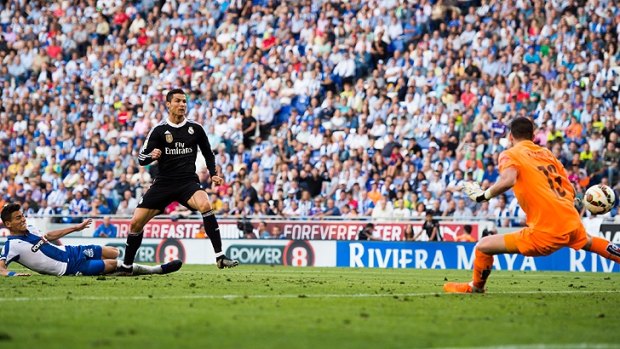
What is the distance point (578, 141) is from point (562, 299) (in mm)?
14582

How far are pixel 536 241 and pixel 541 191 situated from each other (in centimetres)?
57

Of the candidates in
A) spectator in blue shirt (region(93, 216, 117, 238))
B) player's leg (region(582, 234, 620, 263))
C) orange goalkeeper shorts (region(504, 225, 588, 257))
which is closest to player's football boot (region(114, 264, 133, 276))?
orange goalkeeper shorts (region(504, 225, 588, 257))

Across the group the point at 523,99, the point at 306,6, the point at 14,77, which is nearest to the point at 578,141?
the point at 523,99

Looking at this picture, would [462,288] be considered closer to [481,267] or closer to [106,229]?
[481,267]

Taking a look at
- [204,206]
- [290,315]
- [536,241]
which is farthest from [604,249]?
[204,206]

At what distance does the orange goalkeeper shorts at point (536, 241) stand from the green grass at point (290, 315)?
0.58 m

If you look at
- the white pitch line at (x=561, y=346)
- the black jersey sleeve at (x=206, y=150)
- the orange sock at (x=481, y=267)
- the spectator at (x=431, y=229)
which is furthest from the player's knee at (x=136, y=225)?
the spectator at (x=431, y=229)

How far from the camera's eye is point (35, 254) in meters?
15.0

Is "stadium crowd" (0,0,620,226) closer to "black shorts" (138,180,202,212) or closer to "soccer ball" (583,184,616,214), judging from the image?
"soccer ball" (583,184,616,214)

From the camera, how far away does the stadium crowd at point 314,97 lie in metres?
27.5

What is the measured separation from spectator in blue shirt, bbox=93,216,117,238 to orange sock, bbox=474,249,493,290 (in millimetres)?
18601

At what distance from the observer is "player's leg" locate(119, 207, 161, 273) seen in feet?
51.0

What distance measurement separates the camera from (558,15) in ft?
95.8

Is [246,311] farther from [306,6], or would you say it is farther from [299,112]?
[306,6]
